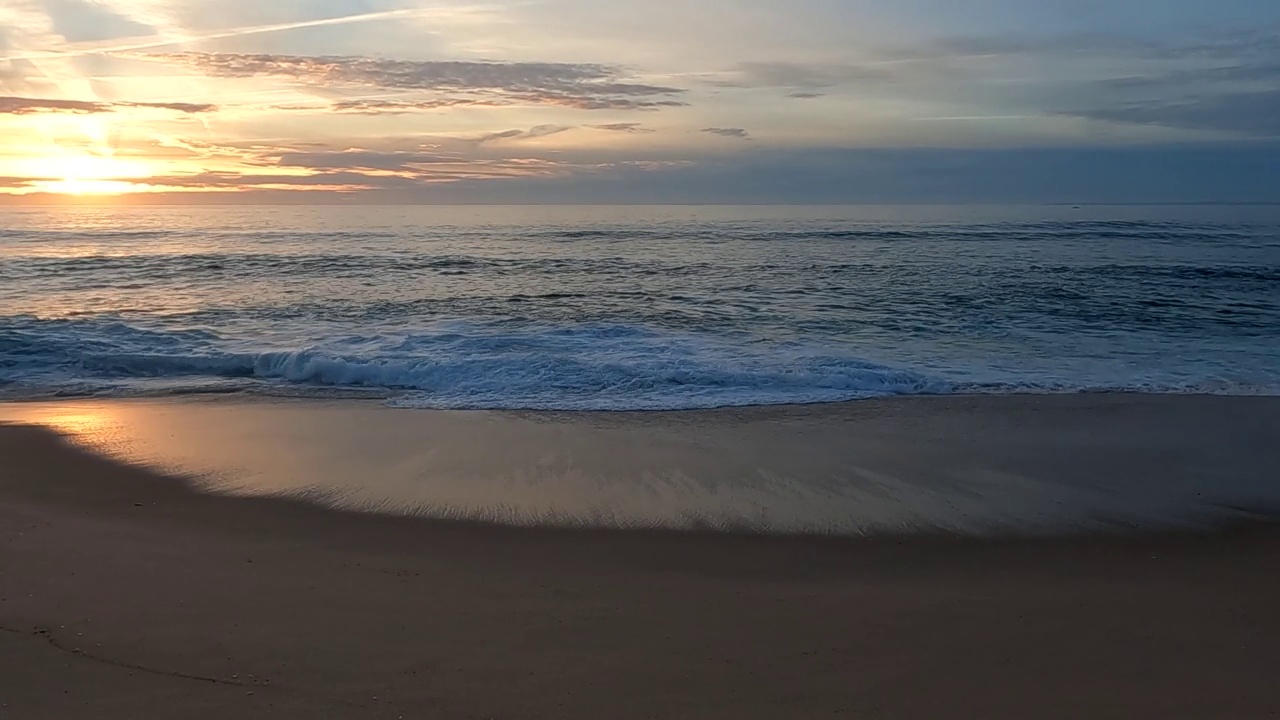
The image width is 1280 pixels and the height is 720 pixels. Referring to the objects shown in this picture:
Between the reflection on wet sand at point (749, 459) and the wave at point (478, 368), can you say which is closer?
the reflection on wet sand at point (749, 459)

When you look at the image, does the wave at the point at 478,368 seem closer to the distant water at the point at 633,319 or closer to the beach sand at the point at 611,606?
the distant water at the point at 633,319

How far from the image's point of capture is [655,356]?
13547 mm

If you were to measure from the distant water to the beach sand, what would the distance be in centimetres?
371

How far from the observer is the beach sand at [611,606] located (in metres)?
3.99

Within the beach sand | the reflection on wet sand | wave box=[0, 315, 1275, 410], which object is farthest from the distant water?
the beach sand

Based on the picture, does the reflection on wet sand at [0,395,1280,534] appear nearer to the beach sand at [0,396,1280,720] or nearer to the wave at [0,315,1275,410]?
the beach sand at [0,396,1280,720]

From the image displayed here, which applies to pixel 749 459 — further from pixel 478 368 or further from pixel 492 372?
pixel 478 368

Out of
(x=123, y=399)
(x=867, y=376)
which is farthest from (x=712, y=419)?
(x=123, y=399)

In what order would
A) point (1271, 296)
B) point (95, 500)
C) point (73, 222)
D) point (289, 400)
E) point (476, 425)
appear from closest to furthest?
point (95, 500) → point (476, 425) → point (289, 400) → point (1271, 296) → point (73, 222)

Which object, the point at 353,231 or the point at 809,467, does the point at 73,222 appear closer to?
the point at 353,231

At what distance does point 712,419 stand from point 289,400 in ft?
17.4

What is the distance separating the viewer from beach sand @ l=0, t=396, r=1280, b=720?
3990 millimetres

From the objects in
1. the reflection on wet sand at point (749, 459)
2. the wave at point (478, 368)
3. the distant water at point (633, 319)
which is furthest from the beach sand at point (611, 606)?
the distant water at point (633, 319)

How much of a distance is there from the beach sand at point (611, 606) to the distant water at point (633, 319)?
3.71 m
